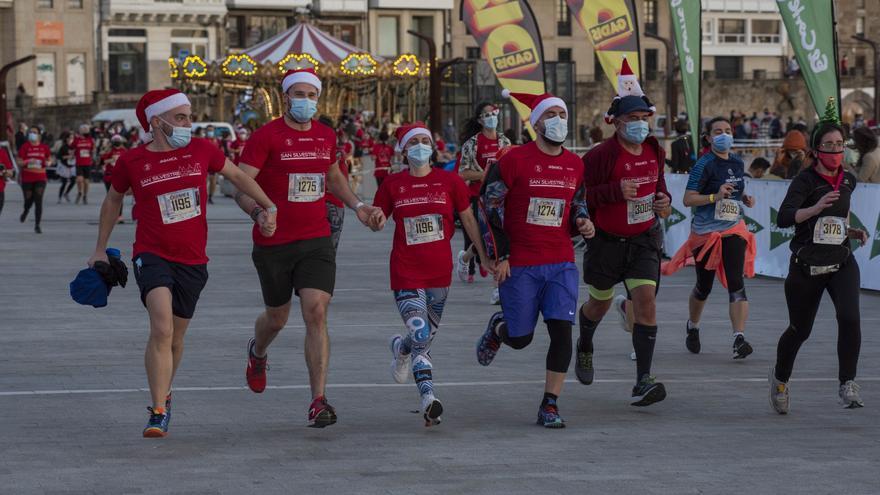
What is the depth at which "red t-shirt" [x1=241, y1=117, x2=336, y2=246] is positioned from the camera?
376 inches

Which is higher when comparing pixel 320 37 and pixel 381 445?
pixel 320 37

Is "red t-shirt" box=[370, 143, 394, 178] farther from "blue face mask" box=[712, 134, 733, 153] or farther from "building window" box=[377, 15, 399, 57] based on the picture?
"building window" box=[377, 15, 399, 57]

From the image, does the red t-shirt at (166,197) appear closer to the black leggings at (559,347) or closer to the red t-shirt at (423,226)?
the red t-shirt at (423,226)

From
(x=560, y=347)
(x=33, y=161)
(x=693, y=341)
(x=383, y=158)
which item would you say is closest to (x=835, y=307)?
(x=560, y=347)

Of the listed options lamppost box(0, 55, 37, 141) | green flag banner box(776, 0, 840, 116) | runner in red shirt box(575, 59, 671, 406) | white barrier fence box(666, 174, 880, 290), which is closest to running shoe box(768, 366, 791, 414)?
runner in red shirt box(575, 59, 671, 406)

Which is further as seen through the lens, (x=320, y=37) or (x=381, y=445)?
(x=320, y=37)

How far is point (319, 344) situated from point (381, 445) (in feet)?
3.02

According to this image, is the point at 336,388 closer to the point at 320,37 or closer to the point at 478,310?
the point at 478,310

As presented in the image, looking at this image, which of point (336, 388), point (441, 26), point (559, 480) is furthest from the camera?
point (441, 26)

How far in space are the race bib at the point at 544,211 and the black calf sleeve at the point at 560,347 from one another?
0.53 m

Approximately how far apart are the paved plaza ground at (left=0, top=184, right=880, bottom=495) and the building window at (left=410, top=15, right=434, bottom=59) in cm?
7840

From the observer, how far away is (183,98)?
9.30m

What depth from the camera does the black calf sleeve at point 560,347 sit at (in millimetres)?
9523

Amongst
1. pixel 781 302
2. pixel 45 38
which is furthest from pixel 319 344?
pixel 45 38
